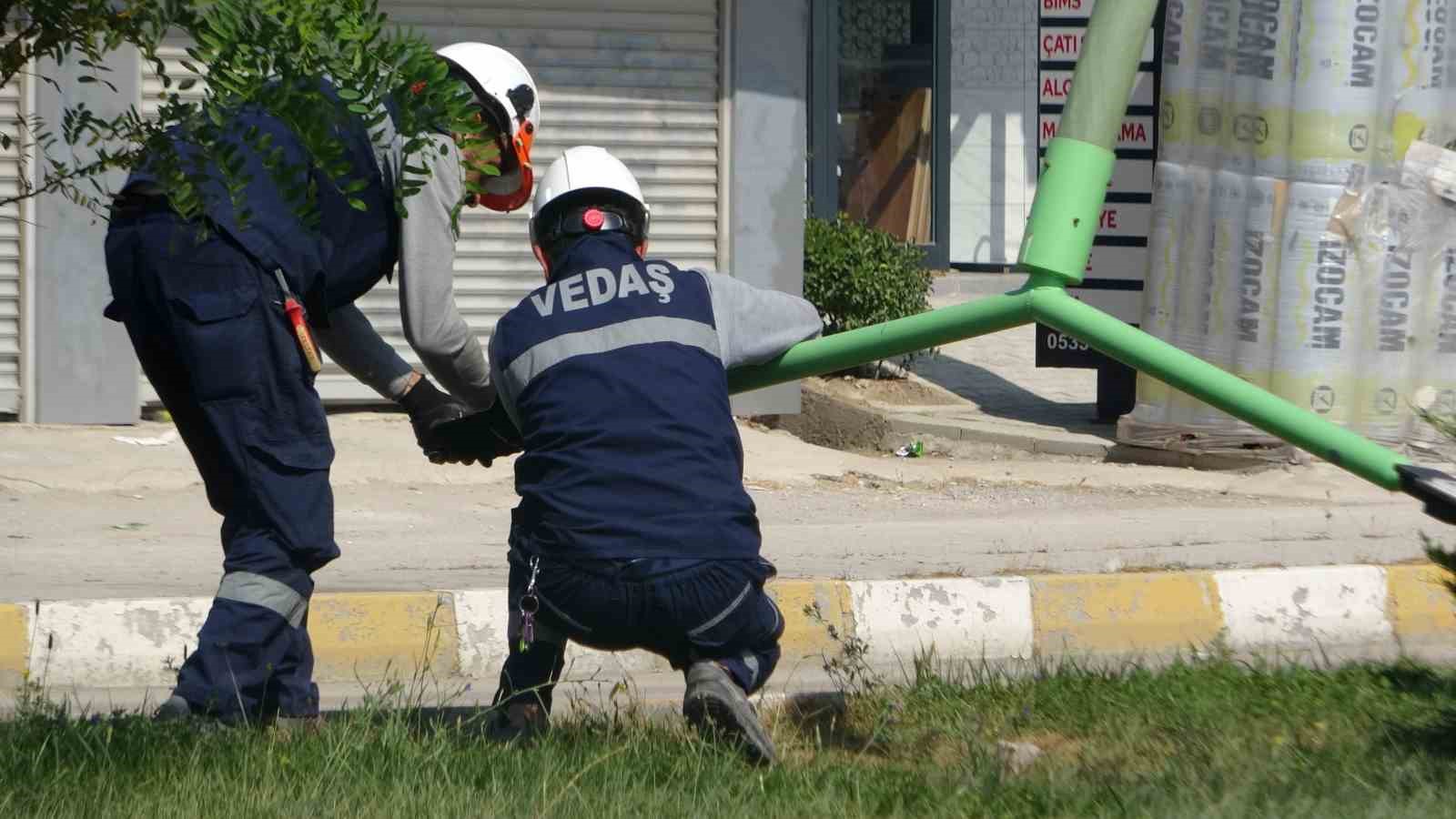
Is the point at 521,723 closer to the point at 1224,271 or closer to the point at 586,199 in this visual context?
the point at 586,199

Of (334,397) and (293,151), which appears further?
(334,397)

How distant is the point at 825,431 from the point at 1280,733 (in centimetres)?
615

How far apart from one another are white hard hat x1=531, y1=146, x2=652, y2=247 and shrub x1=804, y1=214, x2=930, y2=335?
651 centimetres

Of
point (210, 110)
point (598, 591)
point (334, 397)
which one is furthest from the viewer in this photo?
point (334, 397)

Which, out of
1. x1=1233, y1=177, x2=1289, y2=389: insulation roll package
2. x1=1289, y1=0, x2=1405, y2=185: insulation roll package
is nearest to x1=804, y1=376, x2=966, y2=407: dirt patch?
x1=1233, y1=177, x2=1289, y2=389: insulation roll package

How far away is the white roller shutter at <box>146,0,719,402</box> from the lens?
9.01 meters

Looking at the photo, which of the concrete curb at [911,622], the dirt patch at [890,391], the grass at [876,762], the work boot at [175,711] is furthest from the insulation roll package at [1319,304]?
the work boot at [175,711]

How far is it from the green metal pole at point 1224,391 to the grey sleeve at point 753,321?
0.49m

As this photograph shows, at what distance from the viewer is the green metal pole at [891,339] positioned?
357 cm

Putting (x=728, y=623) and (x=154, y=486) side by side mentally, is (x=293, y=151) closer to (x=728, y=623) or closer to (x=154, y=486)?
(x=728, y=623)

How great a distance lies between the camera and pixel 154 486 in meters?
7.22

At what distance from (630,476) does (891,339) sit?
2.14 feet

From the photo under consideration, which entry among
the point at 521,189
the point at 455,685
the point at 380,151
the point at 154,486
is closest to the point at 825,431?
the point at 154,486

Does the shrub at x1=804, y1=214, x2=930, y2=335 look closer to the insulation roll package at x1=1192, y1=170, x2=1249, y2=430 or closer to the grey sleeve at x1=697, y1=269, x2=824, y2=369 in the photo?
the insulation roll package at x1=1192, y1=170, x2=1249, y2=430
